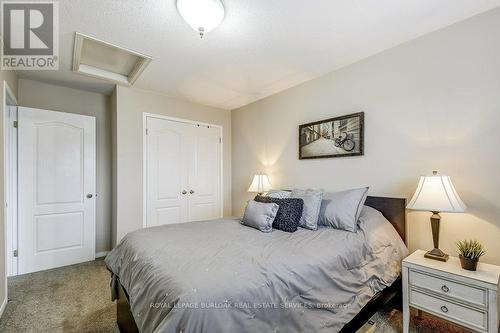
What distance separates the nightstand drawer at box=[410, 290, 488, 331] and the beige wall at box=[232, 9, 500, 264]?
546 mm

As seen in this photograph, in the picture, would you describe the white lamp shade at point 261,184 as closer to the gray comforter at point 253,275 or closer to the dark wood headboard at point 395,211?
the gray comforter at point 253,275

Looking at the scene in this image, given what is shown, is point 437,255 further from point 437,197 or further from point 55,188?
point 55,188

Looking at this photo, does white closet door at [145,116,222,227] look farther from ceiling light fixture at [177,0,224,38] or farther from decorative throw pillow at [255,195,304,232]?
ceiling light fixture at [177,0,224,38]

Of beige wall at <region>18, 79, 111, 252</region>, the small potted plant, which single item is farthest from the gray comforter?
beige wall at <region>18, 79, 111, 252</region>

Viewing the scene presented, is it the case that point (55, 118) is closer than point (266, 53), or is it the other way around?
point (266, 53)

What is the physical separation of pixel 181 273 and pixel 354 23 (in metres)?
2.20

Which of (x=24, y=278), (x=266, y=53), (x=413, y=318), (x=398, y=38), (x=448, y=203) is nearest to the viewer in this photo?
(x=448, y=203)

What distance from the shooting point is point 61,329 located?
1836mm

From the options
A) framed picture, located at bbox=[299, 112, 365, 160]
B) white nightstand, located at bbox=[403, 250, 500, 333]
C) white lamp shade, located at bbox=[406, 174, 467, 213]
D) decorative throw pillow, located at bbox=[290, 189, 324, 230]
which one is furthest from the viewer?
framed picture, located at bbox=[299, 112, 365, 160]

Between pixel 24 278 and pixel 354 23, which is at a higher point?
pixel 354 23

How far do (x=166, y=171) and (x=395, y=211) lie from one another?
9.81ft

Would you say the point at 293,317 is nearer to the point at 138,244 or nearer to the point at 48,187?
the point at 138,244

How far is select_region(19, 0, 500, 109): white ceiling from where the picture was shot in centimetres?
170

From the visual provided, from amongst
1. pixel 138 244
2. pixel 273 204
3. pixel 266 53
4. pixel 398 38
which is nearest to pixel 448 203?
pixel 273 204
